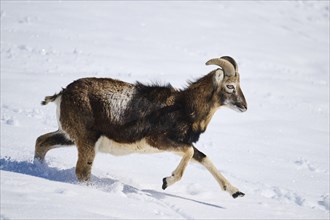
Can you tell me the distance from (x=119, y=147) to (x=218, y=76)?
7.31 feet

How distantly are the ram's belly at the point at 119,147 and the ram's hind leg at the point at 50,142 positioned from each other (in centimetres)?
66

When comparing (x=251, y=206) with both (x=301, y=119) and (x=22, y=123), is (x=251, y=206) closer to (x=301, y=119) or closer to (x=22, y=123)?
(x=22, y=123)

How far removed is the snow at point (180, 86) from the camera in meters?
8.52

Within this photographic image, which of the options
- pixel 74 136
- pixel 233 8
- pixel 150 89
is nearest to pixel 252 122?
pixel 150 89

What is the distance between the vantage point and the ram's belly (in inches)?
349

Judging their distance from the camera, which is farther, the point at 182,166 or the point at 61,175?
the point at 182,166

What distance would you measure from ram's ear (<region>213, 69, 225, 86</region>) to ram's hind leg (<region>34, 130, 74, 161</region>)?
2694 millimetres

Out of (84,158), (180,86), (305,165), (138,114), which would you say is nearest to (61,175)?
(84,158)

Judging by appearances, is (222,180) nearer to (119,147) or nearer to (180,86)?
(119,147)

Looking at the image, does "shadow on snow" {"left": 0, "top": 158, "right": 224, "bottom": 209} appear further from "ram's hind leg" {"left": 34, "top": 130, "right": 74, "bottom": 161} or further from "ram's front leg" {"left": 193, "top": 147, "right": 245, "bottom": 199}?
"ram's front leg" {"left": 193, "top": 147, "right": 245, "bottom": 199}

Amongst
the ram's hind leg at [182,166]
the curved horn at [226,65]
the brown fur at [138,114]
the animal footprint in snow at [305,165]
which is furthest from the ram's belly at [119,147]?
the animal footprint in snow at [305,165]

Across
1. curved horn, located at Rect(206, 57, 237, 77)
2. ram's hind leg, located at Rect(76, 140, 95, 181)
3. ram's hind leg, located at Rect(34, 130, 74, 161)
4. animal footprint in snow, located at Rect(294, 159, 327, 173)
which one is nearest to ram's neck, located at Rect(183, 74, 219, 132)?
curved horn, located at Rect(206, 57, 237, 77)

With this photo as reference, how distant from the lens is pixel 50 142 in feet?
30.7

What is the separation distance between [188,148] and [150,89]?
3.99 ft
